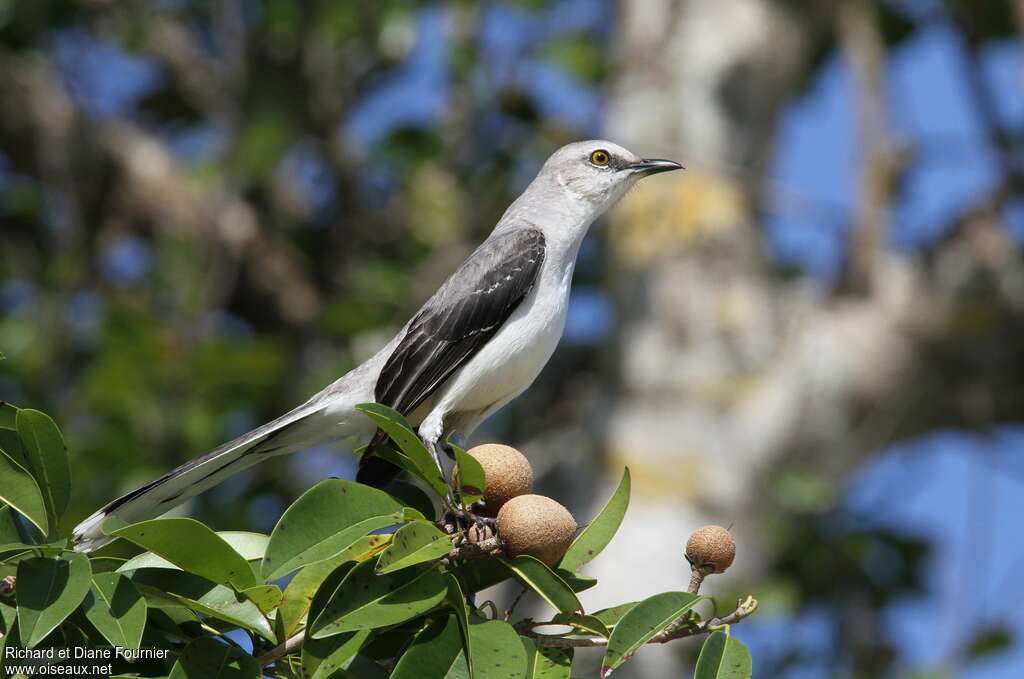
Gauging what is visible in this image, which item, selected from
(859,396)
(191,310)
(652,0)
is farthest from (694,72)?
(191,310)

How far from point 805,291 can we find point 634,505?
224 cm

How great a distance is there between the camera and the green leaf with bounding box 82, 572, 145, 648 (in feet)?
8.00

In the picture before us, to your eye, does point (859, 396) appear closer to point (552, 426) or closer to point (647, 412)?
point (647, 412)

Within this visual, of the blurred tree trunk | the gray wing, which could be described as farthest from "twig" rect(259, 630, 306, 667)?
the blurred tree trunk

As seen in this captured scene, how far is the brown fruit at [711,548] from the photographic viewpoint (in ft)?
8.92

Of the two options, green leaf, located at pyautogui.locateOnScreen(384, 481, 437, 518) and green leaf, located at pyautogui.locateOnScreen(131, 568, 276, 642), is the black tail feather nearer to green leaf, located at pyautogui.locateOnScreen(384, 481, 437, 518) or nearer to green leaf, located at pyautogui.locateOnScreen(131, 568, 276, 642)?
green leaf, located at pyautogui.locateOnScreen(384, 481, 437, 518)

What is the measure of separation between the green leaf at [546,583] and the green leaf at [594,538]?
19cm

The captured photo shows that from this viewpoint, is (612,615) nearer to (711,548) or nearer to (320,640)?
(711,548)

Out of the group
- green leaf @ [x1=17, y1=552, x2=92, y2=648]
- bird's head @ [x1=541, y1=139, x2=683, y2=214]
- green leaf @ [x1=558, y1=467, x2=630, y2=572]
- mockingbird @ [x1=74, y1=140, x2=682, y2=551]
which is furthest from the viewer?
bird's head @ [x1=541, y1=139, x2=683, y2=214]

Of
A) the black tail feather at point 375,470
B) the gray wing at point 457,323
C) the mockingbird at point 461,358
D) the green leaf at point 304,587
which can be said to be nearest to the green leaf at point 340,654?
the green leaf at point 304,587

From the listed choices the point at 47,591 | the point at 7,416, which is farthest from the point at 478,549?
the point at 7,416

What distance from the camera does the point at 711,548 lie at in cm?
272

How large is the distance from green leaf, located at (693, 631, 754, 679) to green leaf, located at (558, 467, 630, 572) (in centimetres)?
44

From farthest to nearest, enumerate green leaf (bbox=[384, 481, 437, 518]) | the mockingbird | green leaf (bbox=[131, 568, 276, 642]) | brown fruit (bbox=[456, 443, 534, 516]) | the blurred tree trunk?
the blurred tree trunk
the mockingbird
green leaf (bbox=[384, 481, 437, 518])
brown fruit (bbox=[456, 443, 534, 516])
green leaf (bbox=[131, 568, 276, 642])
